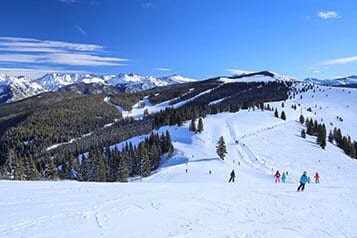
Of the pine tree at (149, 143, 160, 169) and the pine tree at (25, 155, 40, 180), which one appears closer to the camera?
the pine tree at (25, 155, 40, 180)

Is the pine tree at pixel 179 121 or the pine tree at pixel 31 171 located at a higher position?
the pine tree at pixel 179 121

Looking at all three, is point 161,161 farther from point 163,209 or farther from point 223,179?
point 163,209

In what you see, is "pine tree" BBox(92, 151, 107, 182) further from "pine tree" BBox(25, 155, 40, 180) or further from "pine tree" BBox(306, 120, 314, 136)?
"pine tree" BBox(306, 120, 314, 136)

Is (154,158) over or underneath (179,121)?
underneath

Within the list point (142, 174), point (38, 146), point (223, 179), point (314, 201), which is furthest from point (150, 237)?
point (38, 146)

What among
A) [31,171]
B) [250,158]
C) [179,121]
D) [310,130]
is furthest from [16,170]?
[310,130]

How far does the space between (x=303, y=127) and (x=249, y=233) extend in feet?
294

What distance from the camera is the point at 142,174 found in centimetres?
5775

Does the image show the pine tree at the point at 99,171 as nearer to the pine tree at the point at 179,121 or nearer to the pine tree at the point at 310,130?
the pine tree at the point at 179,121

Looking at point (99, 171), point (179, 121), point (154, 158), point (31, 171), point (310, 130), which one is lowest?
point (99, 171)

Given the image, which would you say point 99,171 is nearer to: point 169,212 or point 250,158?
point 250,158

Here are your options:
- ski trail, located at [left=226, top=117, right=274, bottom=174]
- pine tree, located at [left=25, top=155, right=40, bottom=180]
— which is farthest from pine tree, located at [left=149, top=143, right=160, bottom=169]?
pine tree, located at [left=25, top=155, right=40, bottom=180]

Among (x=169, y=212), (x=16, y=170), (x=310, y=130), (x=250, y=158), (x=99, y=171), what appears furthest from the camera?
(x=310, y=130)

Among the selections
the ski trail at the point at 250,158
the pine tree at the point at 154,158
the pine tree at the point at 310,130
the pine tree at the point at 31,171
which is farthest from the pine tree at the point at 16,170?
the pine tree at the point at 310,130
